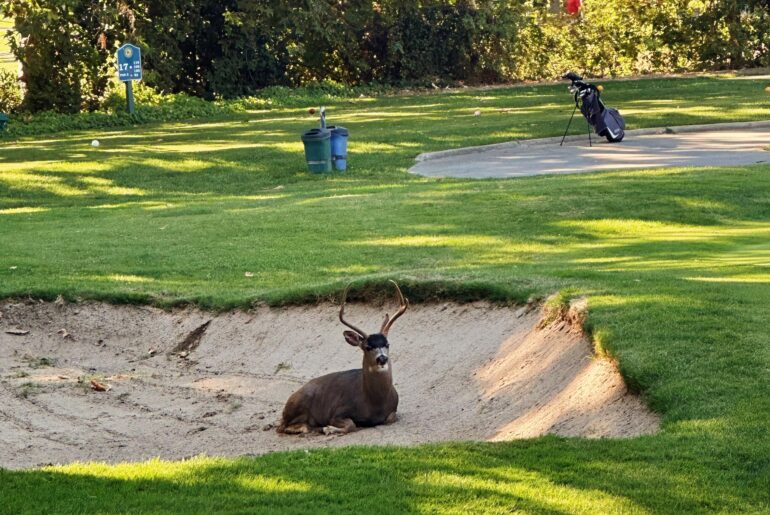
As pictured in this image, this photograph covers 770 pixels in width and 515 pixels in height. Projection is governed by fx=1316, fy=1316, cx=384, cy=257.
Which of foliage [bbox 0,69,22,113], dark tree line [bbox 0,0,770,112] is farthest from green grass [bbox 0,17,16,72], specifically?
dark tree line [bbox 0,0,770,112]

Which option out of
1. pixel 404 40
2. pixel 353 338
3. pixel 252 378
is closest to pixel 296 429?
pixel 353 338

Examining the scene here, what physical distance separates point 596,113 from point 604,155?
2.10m

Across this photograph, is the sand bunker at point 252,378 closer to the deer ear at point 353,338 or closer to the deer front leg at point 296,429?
the deer front leg at point 296,429

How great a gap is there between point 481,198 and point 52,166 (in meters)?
11.8

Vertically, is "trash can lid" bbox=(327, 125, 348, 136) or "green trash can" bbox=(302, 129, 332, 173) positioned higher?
"trash can lid" bbox=(327, 125, 348, 136)

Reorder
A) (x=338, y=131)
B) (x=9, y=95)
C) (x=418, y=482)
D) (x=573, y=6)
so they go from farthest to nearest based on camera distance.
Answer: (x=573, y=6) → (x=9, y=95) → (x=338, y=131) → (x=418, y=482)

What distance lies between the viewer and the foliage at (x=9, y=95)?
3916 centimetres

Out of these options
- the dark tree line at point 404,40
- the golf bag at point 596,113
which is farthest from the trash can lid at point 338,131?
the dark tree line at point 404,40

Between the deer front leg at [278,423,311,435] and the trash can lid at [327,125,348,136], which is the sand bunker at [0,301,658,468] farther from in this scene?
the trash can lid at [327,125,348,136]

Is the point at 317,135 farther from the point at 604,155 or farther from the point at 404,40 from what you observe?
the point at 404,40

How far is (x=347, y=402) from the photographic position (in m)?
11.0

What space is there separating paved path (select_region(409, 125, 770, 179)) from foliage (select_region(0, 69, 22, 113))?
16.4 metres

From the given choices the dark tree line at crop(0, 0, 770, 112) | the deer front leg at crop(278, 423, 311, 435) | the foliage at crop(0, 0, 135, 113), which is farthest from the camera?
the dark tree line at crop(0, 0, 770, 112)

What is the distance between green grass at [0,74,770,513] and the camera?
7.62m
